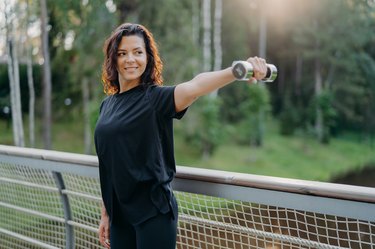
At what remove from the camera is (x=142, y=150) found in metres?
1.35

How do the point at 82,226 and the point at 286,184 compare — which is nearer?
the point at 286,184

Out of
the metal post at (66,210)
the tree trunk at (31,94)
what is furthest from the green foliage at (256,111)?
the metal post at (66,210)

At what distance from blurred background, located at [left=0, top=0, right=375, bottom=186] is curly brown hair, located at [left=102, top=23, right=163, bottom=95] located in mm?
Answer: 8394

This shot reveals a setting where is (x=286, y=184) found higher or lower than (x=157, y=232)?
higher

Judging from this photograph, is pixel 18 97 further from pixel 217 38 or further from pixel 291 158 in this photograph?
pixel 291 158

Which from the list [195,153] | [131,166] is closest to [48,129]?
[195,153]

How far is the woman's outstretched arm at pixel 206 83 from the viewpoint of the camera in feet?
3.82


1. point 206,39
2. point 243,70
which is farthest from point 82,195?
point 206,39

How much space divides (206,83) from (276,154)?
14655 mm

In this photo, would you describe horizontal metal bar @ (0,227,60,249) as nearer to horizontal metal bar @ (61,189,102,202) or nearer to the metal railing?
the metal railing

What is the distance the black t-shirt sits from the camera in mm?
1337

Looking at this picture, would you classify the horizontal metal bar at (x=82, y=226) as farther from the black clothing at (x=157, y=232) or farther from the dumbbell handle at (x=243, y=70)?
the dumbbell handle at (x=243, y=70)

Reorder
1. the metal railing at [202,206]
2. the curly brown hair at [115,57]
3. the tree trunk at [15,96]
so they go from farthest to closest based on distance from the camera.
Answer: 1. the tree trunk at [15,96]
2. the curly brown hair at [115,57]
3. the metal railing at [202,206]

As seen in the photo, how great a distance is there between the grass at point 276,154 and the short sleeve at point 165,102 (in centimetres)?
1036
